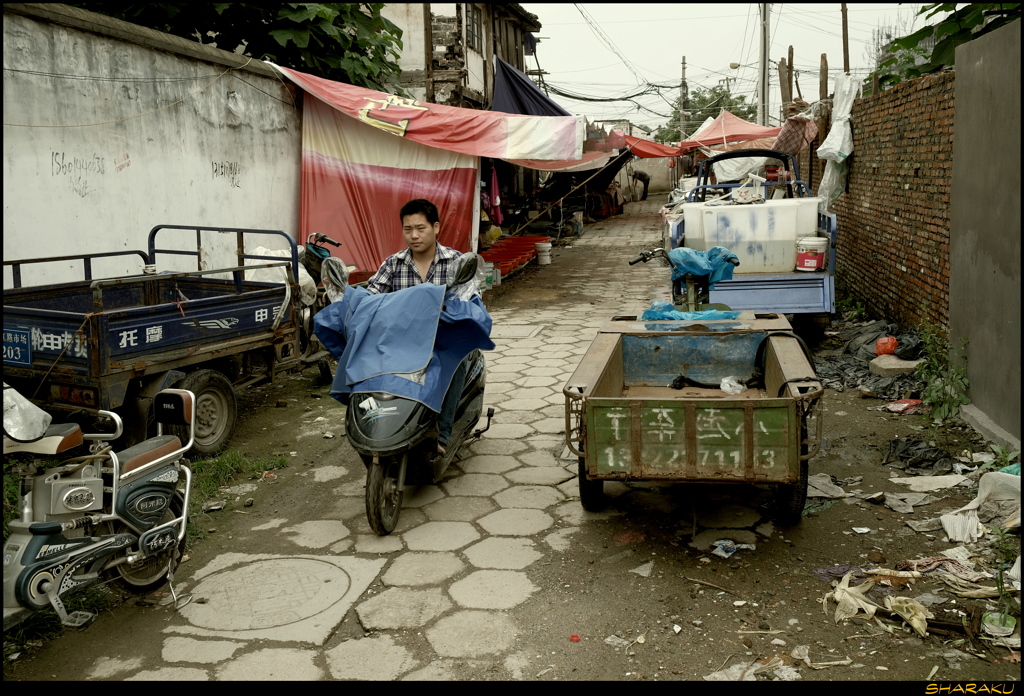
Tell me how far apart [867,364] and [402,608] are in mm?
5576

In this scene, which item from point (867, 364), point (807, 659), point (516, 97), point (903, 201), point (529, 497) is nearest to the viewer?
point (807, 659)

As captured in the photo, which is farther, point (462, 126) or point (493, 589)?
point (462, 126)

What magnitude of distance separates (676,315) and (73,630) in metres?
4.26

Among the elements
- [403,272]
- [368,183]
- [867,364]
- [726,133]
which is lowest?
[867,364]

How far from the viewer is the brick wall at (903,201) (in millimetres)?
7016

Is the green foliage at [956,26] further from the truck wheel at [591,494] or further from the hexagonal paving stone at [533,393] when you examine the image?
the truck wheel at [591,494]

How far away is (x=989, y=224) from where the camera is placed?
5383 mm

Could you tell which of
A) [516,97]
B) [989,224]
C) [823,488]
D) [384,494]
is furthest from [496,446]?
[516,97]

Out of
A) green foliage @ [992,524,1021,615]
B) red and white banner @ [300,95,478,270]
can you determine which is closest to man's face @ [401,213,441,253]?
green foliage @ [992,524,1021,615]

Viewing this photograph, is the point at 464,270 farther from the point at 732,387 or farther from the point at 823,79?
the point at 823,79

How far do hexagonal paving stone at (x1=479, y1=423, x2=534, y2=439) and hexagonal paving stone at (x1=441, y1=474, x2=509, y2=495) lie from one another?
0.83m

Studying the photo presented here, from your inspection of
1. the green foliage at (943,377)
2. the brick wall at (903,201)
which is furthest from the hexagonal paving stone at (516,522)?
the brick wall at (903,201)

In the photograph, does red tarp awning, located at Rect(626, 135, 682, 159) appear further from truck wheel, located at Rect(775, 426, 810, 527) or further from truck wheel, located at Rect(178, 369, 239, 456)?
truck wheel, located at Rect(775, 426, 810, 527)

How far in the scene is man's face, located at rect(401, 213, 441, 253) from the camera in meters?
4.88
